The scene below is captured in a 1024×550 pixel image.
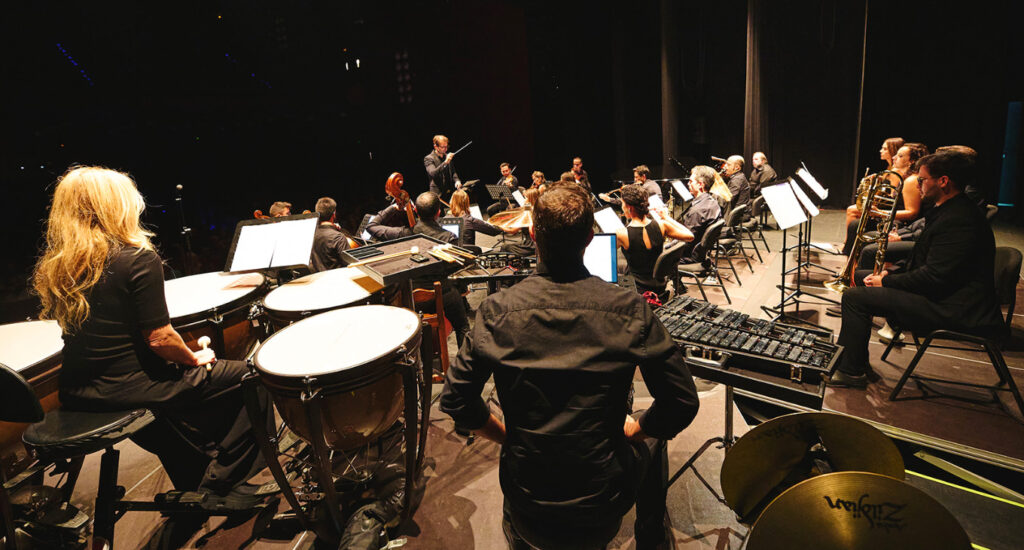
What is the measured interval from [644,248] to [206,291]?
3082mm

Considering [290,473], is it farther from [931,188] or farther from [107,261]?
[931,188]

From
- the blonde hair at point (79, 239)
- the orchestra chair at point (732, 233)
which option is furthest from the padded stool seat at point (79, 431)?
the orchestra chair at point (732, 233)

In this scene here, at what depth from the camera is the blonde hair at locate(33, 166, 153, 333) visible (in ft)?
6.36

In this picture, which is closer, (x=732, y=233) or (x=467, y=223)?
(x=467, y=223)

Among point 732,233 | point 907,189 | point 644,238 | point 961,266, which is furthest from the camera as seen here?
point 732,233

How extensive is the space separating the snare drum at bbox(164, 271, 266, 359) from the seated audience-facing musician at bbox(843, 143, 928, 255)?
4932mm

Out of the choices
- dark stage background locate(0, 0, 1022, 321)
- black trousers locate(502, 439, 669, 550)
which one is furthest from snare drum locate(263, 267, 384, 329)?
dark stage background locate(0, 0, 1022, 321)

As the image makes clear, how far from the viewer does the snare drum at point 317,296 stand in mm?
2467

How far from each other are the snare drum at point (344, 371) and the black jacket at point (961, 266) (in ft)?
9.79

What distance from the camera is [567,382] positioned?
1312 mm

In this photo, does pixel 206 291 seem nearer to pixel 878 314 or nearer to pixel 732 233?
pixel 878 314

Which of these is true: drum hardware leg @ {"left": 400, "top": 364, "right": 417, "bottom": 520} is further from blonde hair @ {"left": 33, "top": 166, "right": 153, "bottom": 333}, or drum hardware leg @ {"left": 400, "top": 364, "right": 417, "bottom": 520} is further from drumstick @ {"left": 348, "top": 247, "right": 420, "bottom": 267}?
blonde hair @ {"left": 33, "top": 166, "right": 153, "bottom": 333}

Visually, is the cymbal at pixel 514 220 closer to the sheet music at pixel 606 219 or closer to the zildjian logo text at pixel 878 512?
the sheet music at pixel 606 219

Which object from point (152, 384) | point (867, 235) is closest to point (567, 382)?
point (152, 384)
